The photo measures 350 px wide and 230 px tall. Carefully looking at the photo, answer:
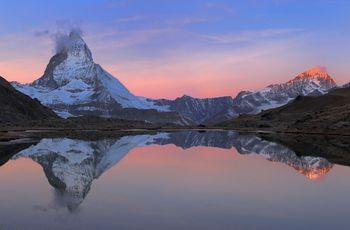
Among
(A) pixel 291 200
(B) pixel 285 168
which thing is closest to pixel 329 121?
(B) pixel 285 168

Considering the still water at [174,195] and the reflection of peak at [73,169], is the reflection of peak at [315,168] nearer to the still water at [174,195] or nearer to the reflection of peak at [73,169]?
the still water at [174,195]

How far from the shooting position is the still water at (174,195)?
28.0 m

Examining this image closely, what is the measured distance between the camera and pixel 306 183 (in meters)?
46.2

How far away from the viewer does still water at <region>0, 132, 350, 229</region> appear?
91.7 ft

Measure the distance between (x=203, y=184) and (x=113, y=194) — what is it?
30.9 ft

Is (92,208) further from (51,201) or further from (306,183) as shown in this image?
(306,183)

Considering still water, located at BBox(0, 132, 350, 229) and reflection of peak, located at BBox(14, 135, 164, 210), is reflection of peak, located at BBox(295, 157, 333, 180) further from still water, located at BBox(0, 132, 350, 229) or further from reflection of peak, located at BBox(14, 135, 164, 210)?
reflection of peak, located at BBox(14, 135, 164, 210)

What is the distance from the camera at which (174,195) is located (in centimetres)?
3738

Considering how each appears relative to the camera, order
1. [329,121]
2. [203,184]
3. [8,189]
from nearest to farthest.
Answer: [8,189]
[203,184]
[329,121]

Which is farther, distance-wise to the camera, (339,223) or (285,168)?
(285,168)

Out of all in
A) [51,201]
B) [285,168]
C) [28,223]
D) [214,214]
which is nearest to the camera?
[28,223]

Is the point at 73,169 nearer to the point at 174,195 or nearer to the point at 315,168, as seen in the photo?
the point at 174,195

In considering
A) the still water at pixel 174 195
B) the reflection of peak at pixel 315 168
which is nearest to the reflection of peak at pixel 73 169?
the still water at pixel 174 195

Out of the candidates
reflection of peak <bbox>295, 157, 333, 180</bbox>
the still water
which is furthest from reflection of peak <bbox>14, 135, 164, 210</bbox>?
reflection of peak <bbox>295, 157, 333, 180</bbox>
